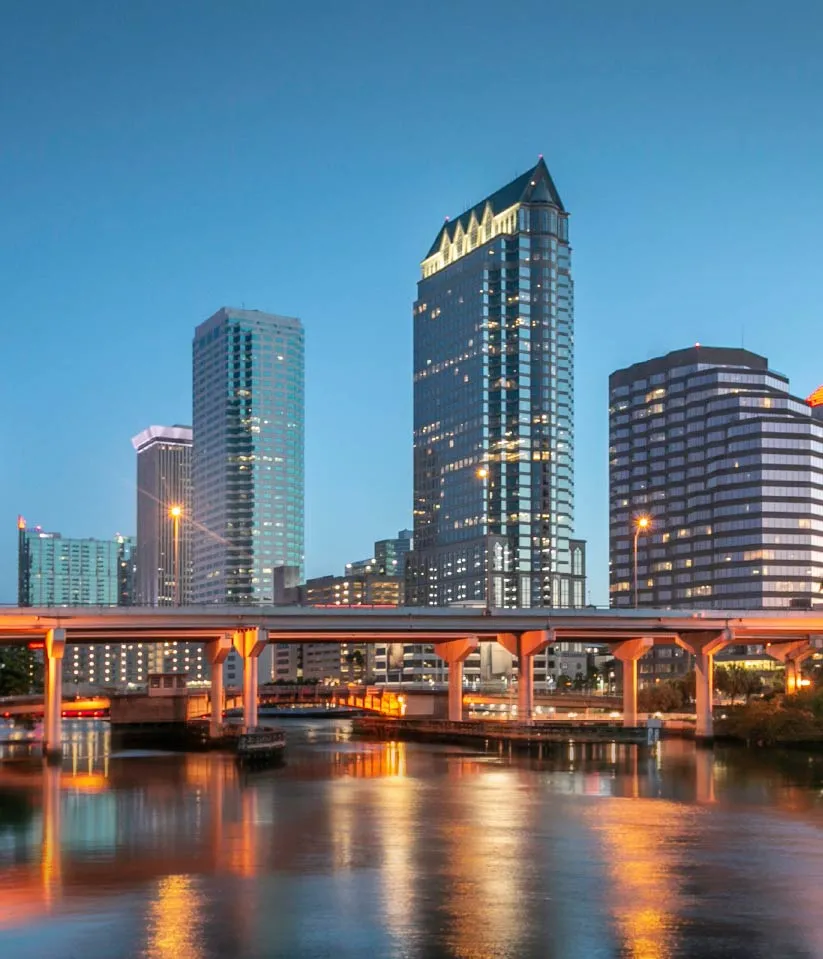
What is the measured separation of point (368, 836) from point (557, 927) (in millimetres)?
19067

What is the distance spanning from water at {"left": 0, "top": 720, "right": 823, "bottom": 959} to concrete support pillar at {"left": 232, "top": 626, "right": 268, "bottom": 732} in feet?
90.9

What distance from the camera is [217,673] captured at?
132 metres

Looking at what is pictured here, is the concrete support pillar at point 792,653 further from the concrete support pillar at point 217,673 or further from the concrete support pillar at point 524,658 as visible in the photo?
the concrete support pillar at point 217,673

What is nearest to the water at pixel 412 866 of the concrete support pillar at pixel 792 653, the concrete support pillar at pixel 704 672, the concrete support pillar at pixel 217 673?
the concrete support pillar at pixel 217 673

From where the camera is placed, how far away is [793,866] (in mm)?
45438

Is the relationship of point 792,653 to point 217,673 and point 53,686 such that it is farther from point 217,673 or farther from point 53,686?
point 53,686

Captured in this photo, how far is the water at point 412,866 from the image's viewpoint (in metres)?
33.4

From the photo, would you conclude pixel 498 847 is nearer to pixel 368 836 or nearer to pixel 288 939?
pixel 368 836

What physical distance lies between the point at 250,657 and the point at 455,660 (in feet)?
87.4

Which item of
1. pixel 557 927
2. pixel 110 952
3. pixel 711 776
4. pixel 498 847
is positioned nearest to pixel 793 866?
pixel 498 847

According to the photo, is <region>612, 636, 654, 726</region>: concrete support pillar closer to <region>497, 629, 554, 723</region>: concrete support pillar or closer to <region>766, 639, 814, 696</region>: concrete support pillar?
<region>497, 629, 554, 723</region>: concrete support pillar

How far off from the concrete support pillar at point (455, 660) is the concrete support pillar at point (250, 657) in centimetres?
2225

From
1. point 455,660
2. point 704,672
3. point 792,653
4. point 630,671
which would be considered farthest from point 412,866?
point 792,653

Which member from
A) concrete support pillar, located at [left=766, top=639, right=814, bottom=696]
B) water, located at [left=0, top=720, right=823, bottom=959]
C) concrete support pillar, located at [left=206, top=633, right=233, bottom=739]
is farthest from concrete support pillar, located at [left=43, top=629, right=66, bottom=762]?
concrete support pillar, located at [left=766, top=639, right=814, bottom=696]
